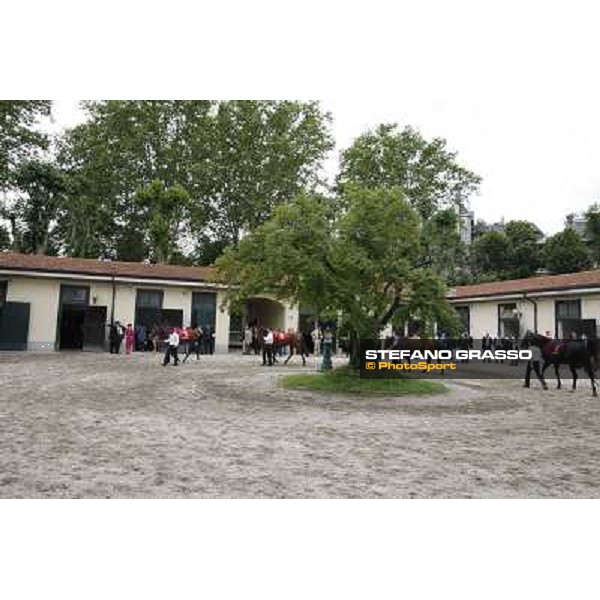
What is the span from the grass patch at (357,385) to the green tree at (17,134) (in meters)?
15.3

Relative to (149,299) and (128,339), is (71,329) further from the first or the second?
(128,339)

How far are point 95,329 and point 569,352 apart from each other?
21.8 m

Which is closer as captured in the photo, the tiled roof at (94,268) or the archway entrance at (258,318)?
the tiled roof at (94,268)

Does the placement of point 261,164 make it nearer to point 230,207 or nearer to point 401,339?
point 230,207

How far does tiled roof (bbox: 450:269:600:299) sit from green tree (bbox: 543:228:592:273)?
11.9 meters

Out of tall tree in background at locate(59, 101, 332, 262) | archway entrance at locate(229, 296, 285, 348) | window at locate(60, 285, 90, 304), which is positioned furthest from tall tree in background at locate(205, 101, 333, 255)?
window at locate(60, 285, 90, 304)

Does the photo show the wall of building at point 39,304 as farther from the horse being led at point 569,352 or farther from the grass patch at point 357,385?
the horse being led at point 569,352

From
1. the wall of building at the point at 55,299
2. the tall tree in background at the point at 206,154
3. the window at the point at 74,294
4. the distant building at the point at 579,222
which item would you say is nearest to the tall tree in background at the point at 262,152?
the tall tree in background at the point at 206,154

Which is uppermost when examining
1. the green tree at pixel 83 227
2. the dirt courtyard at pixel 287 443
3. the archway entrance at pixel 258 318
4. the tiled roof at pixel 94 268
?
the green tree at pixel 83 227

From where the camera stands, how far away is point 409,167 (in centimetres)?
3303

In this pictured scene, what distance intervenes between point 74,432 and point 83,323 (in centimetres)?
2104

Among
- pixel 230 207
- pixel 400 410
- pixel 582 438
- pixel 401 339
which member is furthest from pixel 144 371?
pixel 230 207

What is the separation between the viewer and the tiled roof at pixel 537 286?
39.2ft

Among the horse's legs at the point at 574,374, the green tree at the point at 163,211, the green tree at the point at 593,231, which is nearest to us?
the horse's legs at the point at 574,374
